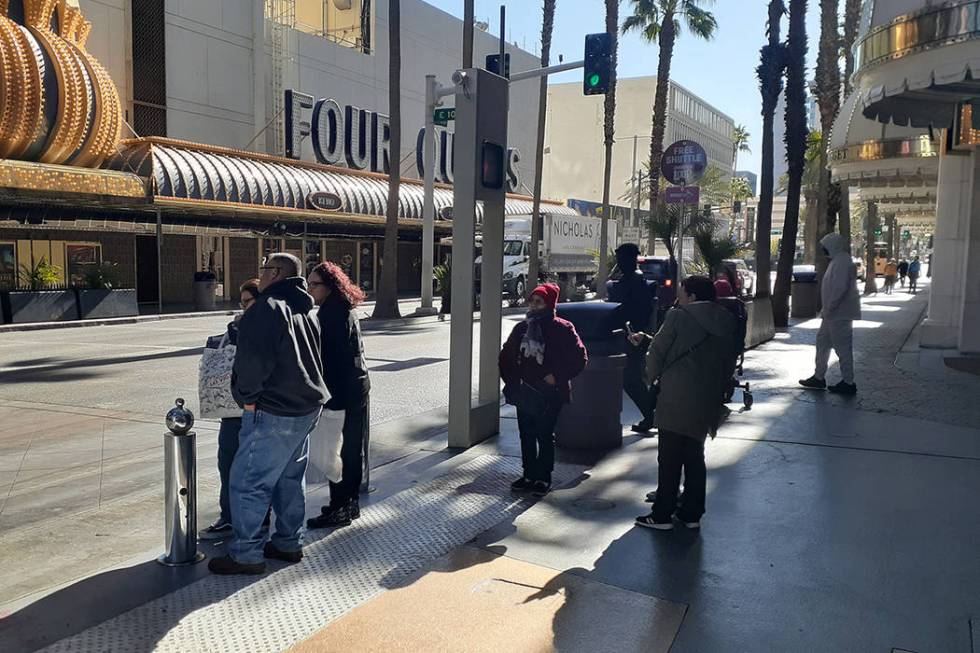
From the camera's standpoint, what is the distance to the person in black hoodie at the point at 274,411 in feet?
13.5

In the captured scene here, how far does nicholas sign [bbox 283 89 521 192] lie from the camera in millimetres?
28094

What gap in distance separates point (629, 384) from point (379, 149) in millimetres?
26479

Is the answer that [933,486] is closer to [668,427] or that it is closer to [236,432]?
[668,427]

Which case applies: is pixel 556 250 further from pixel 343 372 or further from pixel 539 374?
pixel 343 372

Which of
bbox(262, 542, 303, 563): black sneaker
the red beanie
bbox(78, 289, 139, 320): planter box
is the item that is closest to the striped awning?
bbox(78, 289, 139, 320): planter box

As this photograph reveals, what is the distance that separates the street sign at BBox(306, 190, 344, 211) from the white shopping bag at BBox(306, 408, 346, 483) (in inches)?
877

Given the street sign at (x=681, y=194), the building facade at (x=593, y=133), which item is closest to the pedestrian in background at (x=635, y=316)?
the street sign at (x=681, y=194)

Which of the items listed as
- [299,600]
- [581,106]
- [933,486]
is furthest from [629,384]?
[581,106]

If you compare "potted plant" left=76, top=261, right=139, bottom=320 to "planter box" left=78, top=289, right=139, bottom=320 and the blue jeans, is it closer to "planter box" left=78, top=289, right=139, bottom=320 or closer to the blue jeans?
"planter box" left=78, top=289, right=139, bottom=320

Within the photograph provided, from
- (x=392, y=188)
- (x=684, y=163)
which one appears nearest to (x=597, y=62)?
(x=684, y=163)

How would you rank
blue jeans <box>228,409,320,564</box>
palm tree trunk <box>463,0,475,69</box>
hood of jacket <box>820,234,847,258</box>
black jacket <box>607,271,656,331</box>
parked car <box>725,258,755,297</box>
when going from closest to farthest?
blue jeans <box>228,409,320,564</box>
black jacket <box>607,271,656,331</box>
hood of jacket <box>820,234,847,258</box>
parked car <box>725,258,755,297</box>
palm tree trunk <box>463,0,475,69</box>

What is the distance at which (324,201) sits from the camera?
2702 cm

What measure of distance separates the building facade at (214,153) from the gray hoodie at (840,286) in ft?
55.5

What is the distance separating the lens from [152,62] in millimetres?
25000
